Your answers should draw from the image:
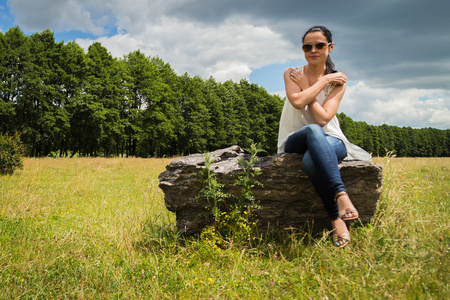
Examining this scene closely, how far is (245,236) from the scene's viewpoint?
3676mm

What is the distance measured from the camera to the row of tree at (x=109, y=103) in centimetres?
2602

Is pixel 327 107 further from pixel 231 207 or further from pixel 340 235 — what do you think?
pixel 231 207

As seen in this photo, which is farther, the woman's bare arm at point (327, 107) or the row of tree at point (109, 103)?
the row of tree at point (109, 103)

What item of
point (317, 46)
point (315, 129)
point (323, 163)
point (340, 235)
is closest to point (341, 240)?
point (340, 235)

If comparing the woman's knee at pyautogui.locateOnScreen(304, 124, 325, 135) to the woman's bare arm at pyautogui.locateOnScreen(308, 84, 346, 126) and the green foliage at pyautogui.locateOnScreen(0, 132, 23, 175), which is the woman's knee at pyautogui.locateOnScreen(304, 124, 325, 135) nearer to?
the woman's bare arm at pyautogui.locateOnScreen(308, 84, 346, 126)

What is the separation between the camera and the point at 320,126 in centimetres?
375

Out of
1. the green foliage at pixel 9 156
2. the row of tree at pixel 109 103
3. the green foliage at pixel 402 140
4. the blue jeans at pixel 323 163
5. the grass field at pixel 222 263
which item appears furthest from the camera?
the green foliage at pixel 402 140

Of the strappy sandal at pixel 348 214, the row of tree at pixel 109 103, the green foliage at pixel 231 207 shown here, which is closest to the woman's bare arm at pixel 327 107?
the green foliage at pixel 231 207

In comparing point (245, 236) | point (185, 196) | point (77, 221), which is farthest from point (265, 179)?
point (77, 221)

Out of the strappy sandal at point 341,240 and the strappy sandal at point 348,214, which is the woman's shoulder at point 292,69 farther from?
the strappy sandal at point 341,240

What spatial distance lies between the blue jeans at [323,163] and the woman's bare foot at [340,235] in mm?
76

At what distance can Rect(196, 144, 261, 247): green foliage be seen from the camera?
3.69 metres

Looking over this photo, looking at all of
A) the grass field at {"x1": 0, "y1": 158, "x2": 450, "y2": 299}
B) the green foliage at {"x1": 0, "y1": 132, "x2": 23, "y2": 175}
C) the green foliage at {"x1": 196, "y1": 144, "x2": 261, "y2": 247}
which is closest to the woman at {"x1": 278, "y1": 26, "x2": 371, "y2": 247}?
the grass field at {"x1": 0, "y1": 158, "x2": 450, "y2": 299}

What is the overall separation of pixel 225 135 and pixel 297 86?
3835cm
